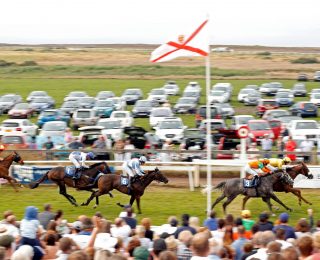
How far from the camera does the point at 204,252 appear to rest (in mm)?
7863

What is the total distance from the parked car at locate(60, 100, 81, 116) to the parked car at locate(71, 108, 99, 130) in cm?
468

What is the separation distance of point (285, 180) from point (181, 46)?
5.52 meters

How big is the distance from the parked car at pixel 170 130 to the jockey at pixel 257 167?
43.3ft

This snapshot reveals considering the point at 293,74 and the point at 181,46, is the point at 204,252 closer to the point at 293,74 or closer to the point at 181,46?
the point at 181,46

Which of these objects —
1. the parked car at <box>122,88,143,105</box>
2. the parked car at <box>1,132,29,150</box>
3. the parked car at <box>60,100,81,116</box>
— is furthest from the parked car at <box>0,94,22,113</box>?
the parked car at <box>1,132,29,150</box>

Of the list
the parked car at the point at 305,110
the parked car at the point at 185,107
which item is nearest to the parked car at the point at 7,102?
the parked car at the point at 185,107

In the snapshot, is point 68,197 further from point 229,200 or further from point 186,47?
point 186,47

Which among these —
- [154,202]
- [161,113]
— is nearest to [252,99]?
[161,113]

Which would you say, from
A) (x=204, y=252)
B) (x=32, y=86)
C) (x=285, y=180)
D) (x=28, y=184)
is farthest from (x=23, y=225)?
(x=32, y=86)

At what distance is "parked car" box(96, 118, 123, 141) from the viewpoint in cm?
3347

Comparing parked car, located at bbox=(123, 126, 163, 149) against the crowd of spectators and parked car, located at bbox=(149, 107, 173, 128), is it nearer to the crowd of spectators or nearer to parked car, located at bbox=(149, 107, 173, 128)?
parked car, located at bbox=(149, 107, 173, 128)

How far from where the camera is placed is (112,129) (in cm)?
3462

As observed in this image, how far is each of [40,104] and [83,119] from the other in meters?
9.20

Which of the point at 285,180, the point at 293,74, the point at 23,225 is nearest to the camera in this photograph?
the point at 23,225
